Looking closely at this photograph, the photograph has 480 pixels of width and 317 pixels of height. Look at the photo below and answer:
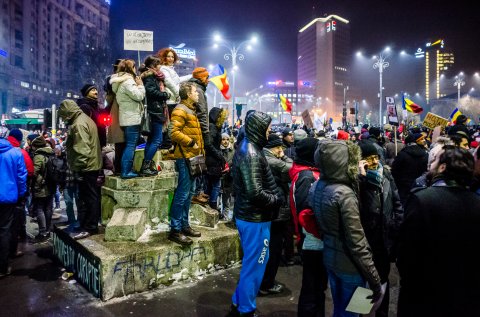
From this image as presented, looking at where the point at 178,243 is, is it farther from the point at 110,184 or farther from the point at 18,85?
the point at 18,85

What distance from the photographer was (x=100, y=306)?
4.64m

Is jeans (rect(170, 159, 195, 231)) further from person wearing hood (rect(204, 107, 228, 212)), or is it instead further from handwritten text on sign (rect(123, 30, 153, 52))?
handwritten text on sign (rect(123, 30, 153, 52))

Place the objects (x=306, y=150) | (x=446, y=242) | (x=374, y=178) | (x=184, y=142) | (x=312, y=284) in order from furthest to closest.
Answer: (x=184, y=142)
(x=306, y=150)
(x=312, y=284)
(x=374, y=178)
(x=446, y=242)

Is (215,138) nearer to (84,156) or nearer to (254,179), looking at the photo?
(84,156)

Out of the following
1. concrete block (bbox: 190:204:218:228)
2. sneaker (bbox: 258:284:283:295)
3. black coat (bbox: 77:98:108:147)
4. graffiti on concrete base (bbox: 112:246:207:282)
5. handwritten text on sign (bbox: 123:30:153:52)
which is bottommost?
sneaker (bbox: 258:284:283:295)

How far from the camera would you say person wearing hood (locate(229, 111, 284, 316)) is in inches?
161

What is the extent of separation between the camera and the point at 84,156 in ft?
18.2

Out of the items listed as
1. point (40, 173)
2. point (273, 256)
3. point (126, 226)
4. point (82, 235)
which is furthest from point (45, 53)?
point (273, 256)

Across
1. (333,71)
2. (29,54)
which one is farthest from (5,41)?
(333,71)

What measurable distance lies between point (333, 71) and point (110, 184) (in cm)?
16769

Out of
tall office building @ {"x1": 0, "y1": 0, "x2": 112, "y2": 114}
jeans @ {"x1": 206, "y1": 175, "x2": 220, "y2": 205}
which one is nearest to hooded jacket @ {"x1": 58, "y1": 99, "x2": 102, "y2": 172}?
jeans @ {"x1": 206, "y1": 175, "x2": 220, "y2": 205}

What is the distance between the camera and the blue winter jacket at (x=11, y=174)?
561 cm

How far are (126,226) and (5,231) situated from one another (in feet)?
6.81

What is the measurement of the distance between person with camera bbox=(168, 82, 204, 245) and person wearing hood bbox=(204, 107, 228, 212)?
1901 mm
